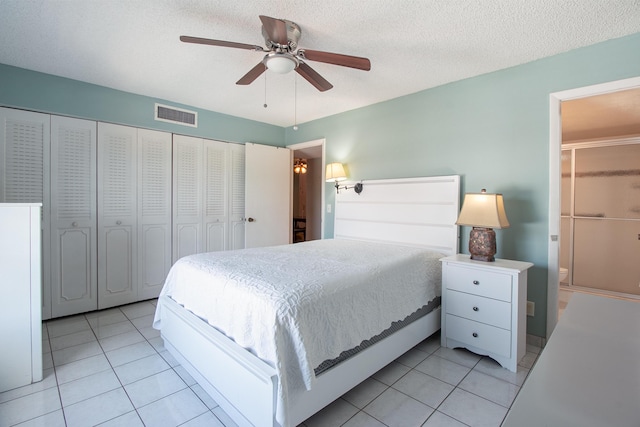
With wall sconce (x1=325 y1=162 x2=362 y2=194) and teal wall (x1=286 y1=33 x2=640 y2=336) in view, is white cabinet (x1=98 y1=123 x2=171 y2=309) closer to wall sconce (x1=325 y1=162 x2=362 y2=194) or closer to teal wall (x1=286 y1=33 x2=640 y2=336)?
wall sconce (x1=325 y1=162 x2=362 y2=194)

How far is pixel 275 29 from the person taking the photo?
5.64ft

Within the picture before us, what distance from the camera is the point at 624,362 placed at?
2.30 ft

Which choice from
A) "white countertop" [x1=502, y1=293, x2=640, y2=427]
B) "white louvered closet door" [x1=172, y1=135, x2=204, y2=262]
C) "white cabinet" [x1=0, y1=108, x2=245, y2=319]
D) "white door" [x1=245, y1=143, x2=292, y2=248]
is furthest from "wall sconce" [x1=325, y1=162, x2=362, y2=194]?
"white countertop" [x1=502, y1=293, x2=640, y2=427]

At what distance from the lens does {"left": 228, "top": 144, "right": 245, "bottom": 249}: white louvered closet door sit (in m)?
4.31

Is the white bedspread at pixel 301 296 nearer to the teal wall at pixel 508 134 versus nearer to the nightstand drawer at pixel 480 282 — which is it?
the nightstand drawer at pixel 480 282

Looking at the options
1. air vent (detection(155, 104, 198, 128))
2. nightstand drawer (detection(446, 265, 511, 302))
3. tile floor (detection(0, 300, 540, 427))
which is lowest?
tile floor (detection(0, 300, 540, 427))

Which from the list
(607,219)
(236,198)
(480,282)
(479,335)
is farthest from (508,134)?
(236,198)

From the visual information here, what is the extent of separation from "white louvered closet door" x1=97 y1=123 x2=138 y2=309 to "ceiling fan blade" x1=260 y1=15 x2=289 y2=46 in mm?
2522

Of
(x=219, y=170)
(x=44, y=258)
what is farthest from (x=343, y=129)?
(x=44, y=258)

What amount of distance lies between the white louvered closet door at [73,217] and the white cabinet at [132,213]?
0.26 feet

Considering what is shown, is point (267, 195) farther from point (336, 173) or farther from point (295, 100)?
point (295, 100)

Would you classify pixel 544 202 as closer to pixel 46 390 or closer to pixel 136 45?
pixel 136 45

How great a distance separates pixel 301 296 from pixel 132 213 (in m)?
2.88

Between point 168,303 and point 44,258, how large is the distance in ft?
5.50
